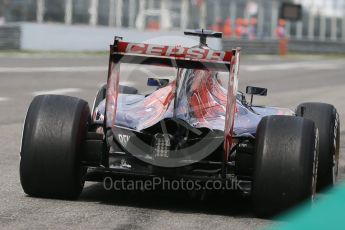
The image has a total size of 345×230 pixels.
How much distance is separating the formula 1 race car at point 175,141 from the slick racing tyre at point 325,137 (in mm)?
908

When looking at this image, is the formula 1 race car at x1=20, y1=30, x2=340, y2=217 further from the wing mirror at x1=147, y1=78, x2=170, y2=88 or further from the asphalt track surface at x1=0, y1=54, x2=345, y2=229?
the wing mirror at x1=147, y1=78, x2=170, y2=88

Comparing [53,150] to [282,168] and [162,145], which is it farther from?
[282,168]

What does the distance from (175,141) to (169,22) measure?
114ft

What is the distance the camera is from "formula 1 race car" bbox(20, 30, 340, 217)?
669 cm

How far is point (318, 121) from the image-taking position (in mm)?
8148

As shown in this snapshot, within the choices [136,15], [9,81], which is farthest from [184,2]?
[9,81]

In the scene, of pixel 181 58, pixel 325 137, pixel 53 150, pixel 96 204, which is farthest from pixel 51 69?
pixel 181 58

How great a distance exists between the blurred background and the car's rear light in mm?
24677

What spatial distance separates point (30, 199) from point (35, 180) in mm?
219

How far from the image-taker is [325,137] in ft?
26.3

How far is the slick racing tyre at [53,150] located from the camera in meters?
6.87

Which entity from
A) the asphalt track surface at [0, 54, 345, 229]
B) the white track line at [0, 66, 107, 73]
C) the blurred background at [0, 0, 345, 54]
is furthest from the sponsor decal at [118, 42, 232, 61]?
the blurred background at [0, 0, 345, 54]

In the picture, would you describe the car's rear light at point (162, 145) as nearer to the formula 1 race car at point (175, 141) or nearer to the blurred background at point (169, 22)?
the formula 1 race car at point (175, 141)

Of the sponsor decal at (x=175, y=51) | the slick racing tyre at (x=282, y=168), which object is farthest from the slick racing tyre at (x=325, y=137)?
the sponsor decal at (x=175, y=51)
